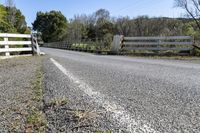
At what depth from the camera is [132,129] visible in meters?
2.83

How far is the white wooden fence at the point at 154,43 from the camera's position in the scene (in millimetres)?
15734

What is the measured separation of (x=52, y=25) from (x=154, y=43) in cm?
5563

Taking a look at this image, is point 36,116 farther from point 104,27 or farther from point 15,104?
point 104,27

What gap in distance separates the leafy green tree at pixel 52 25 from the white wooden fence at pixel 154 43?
5017 centimetres

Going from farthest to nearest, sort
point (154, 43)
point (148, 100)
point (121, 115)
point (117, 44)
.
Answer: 1. point (117, 44)
2. point (154, 43)
3. point (148, 100)
4. point (121, 115)

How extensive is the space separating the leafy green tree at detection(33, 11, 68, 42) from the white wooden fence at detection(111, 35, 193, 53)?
165ft

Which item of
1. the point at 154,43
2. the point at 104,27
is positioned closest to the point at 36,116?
the point at 154,43

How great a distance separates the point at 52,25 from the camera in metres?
70.4

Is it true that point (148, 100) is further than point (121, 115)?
Yes

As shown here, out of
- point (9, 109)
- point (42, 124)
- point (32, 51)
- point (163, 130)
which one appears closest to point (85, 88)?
point (9, 109)

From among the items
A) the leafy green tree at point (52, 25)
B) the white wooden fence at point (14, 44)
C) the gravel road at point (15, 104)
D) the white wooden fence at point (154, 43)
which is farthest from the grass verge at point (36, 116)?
the leafy green tree at point (52, 25)

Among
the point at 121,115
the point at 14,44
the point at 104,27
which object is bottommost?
the point at 121,115

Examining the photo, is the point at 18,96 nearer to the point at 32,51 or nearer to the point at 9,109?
the point at 9,109

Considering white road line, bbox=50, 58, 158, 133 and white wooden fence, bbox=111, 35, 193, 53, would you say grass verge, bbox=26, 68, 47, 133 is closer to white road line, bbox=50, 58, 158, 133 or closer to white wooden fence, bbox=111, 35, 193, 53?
white road line, bbox=50, 58, 158, 133
